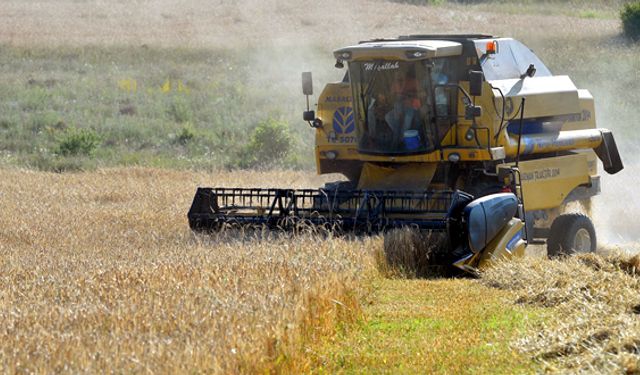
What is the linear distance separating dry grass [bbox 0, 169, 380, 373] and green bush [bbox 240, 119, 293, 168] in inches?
435

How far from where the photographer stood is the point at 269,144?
25906mm

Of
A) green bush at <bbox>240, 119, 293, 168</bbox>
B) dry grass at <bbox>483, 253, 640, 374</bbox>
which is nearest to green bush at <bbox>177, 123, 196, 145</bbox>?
green bush at <bbox>240, 119, 293, 168</bbox>

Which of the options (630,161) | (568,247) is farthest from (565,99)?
(630,161)

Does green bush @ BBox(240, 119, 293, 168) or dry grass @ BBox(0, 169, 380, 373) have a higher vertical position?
dry grass @ BBox(0, 169, 380, 373)

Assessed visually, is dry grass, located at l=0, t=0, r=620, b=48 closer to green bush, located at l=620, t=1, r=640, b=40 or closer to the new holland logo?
green bush, located at l=620, t=1, r=640, b=40

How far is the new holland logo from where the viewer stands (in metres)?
14.1

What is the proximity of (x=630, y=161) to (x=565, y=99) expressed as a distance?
9.03 metres

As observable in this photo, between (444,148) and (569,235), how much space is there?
174 centimetres

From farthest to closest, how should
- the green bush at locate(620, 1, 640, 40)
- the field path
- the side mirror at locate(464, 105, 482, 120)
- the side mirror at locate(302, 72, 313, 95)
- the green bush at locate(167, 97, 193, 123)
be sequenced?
the green bush at locate(620, 1, 640, 40), the green bush at locate(167, 97, 193, 123), the side mirror at locate(302, 72, 313, 95), the side mirror at locate(464, 105, 482, 120), the field path

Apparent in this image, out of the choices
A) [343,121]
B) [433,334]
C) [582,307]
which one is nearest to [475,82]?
[343,121]

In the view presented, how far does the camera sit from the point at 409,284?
35.0 ft

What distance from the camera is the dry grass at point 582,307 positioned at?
6.81 m

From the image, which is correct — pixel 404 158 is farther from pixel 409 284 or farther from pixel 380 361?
pixel 380 361

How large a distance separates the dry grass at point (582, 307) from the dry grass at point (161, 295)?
1.43m
